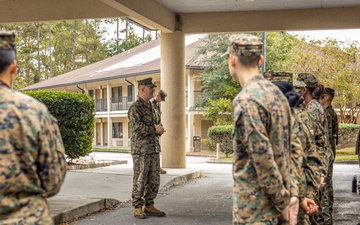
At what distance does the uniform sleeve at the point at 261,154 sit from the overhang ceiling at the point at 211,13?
1268 cm

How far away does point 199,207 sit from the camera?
12320mm

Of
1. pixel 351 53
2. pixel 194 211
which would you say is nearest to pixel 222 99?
pixel 351 53

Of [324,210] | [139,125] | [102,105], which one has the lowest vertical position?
[324,210]

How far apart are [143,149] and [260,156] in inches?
260

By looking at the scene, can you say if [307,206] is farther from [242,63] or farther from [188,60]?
[188,60]

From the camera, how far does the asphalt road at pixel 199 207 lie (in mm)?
10594

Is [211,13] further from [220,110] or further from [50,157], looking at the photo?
[220,110]

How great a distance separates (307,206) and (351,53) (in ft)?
104

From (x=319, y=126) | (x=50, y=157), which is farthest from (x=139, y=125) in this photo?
(x=50, y=157)

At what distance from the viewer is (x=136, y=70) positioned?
151 ft

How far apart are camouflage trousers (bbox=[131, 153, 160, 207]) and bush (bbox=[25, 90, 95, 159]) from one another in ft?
33.9

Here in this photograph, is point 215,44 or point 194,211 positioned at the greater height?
point 215,44

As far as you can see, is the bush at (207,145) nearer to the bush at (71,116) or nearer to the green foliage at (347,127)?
the green foliage at (347,127)

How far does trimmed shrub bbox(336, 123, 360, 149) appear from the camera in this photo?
127 feet
